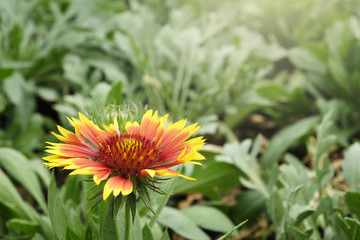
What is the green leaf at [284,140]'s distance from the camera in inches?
68.8

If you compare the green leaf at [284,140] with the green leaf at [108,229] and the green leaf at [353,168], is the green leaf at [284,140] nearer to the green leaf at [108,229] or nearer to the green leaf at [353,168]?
the green leaf at [353,168]

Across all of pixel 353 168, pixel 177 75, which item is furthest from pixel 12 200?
pixel 177 75

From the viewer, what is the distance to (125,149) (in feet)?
2.08

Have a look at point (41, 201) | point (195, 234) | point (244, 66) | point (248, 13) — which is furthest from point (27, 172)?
point (248, 13)

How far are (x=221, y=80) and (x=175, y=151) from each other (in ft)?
4.45

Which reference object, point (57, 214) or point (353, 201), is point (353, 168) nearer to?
point (353, 201)

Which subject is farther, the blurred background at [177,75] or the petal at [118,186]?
the blurred background at [177,75]

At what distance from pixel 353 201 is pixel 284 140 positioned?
78 cm

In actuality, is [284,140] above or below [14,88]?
below

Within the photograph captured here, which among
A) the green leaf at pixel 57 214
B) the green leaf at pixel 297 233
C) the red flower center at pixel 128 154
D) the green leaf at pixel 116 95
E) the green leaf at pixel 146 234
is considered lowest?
the green leaf at pixel 297 233

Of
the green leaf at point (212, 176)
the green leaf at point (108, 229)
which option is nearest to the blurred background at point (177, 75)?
the green leaf at point (212, 176)

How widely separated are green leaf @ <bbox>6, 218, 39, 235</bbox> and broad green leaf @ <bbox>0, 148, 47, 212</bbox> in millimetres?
147

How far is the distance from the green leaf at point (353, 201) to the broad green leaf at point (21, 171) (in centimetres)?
86

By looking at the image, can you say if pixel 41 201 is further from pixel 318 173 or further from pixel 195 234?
pixel 318 173
